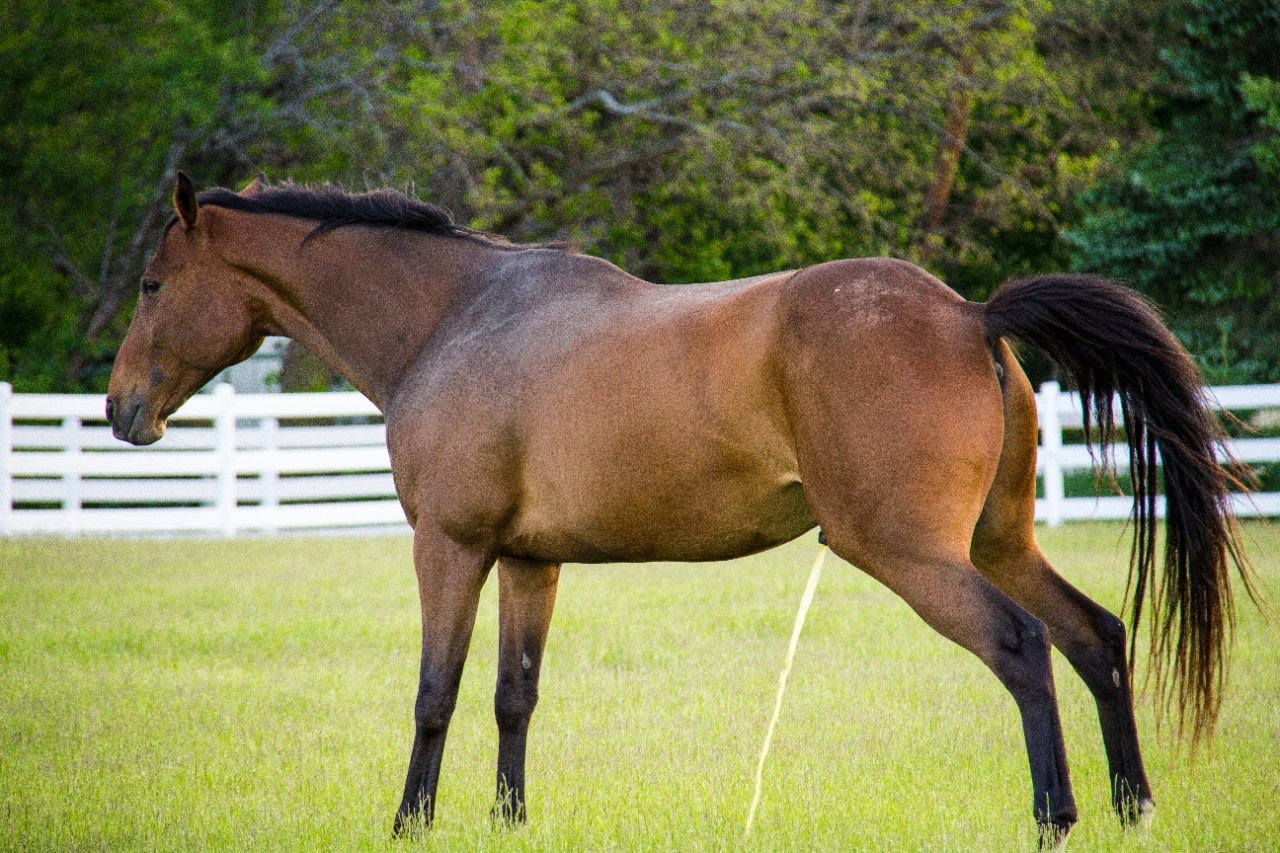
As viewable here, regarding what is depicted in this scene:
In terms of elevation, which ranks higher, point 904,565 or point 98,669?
point 904,565

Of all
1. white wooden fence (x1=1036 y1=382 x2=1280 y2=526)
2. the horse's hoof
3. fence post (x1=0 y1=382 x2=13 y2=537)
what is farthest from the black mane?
fence post (x1=0 y1=382 x2=13 y2=537)

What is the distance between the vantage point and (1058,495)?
1341cm

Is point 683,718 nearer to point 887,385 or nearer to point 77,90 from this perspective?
point 887,385

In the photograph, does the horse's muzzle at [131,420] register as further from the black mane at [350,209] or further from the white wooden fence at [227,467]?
the white wooden fence at [227,467]

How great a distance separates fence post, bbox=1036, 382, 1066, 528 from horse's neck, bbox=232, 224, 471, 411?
9486 millimetres

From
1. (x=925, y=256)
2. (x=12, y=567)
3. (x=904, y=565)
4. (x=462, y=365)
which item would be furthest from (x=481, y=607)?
(x=925, y=256)

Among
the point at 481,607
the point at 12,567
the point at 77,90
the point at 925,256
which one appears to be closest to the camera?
the point at 481,607

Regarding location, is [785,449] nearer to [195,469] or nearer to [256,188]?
[256,188]

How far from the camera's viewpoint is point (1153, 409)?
12.5 ft

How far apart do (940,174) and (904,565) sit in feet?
60.7

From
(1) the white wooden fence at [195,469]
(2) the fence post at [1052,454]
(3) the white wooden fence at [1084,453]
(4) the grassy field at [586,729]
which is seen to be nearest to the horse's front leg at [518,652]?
Answer: (4) the grassy field at [586,729]

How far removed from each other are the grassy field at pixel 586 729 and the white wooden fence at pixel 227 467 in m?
3.50

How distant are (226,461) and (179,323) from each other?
8.95m

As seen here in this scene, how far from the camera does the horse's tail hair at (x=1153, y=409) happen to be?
3.78m
